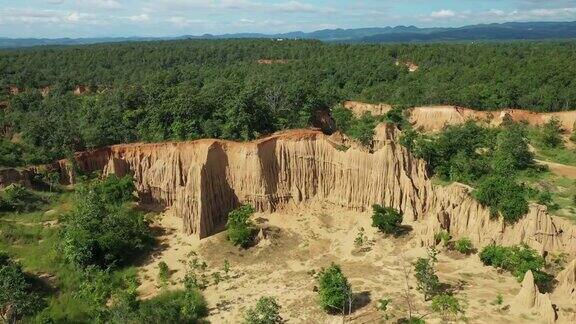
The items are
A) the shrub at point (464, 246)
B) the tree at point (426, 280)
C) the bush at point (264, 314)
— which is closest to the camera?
the bush at point (264, 314)

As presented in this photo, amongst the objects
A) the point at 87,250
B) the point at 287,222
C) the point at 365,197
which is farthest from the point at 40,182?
the point at 365,197

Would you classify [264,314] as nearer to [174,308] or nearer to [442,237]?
[174,308]

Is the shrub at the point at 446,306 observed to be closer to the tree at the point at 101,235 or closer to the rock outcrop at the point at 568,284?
the rock outcrop at the point at 568,284

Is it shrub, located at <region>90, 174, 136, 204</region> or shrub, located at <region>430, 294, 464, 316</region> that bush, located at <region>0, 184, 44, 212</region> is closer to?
shrub, located at <region>90, 174, 136, 204</region>

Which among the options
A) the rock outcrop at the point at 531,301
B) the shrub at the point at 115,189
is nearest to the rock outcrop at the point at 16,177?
the shrub at the point at 115,189

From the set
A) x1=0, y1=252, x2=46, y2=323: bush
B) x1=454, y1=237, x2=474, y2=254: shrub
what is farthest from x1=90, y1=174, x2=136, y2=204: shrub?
x1=454, y1=237, x2=474, y2=254: shrub

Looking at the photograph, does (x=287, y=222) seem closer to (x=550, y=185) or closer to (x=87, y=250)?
(x=87, y=250)
